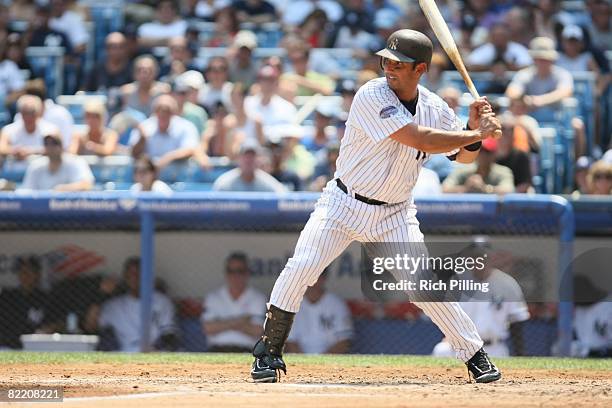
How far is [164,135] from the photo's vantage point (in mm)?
10602

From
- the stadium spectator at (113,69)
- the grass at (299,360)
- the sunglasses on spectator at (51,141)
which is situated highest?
the stadium spectator at (113,69)

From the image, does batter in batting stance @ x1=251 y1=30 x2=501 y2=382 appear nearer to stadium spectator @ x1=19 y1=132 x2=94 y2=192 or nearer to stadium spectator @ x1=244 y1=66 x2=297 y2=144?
stadium spectator @ x1=19 y1=132 x2=94 y2=192

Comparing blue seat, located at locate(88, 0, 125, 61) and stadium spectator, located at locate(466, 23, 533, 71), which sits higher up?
blue seat, located at locate(88, 0, 125, 61)

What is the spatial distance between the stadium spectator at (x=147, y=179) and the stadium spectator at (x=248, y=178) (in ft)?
1.55

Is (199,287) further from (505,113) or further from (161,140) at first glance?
(505,113)

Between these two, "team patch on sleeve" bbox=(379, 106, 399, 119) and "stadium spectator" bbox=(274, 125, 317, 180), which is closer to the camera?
"team patch on sleeve" bbox=(379, 106, 399, 119)

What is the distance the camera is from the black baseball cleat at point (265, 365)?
5852 millimetres

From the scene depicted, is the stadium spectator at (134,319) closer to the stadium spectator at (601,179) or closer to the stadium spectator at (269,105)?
the stadium spectator at (269,105)

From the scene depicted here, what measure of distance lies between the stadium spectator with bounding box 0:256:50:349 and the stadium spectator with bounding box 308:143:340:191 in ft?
8.02

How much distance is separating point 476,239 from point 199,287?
2.36 metres

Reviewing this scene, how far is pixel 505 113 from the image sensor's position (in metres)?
10.2

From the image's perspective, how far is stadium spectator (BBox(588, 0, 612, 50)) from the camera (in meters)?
12.1

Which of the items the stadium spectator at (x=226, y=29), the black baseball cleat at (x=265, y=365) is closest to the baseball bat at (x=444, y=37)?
the black baseball cleat at (x=265, y=365)

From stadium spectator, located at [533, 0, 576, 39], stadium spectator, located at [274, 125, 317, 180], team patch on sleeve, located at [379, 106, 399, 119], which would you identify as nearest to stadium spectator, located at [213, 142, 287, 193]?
stadium spectator, located at [274, 125, 317, 180]
